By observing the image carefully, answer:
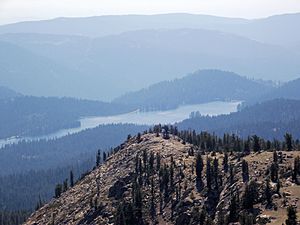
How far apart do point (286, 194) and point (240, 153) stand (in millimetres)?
28652

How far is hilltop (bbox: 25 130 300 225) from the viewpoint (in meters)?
80.4

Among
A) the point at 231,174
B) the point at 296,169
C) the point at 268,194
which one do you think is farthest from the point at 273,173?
the point at 231,174

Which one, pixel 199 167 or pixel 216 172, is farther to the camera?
pixel 199 167

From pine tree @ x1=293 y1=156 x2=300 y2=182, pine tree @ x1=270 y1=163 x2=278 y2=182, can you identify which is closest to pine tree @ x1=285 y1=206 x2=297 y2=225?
pine tree @ x1=293 y1=156 x2=300 y2=182

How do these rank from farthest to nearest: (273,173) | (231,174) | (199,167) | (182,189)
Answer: (199,167) < (182,189) < (231,174) < (273,173)

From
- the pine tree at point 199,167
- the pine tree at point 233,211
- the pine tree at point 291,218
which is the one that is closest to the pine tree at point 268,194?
the pine tree at point 233,211

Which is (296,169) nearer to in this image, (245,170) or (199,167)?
(245,170)

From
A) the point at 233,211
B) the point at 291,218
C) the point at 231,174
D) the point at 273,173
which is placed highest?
the point at 273,173

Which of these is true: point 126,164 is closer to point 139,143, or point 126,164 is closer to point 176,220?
point 139,143

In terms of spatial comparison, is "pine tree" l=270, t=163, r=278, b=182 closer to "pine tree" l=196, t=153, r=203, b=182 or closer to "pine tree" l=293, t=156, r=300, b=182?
"pine tree" l=293, t=156, r=300, b=182

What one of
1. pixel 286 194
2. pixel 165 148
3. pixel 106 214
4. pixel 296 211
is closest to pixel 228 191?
pixel 286 194

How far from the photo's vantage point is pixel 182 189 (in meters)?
100

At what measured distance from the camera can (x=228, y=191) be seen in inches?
3558

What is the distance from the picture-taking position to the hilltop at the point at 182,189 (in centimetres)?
8038
